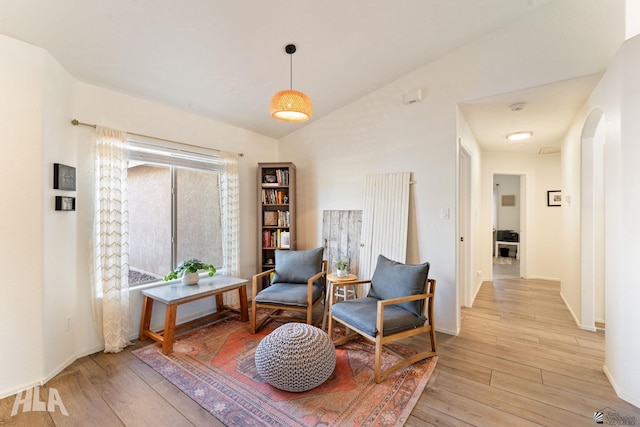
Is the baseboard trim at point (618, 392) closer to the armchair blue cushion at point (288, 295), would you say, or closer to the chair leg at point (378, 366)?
the chair leg at point (378, 366)

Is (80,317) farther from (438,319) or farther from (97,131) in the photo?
(438,319)

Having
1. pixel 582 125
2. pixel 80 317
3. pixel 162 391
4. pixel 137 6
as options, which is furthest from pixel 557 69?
pixel 80 317

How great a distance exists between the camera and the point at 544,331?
3018 millimetres

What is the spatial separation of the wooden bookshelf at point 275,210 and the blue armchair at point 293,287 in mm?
529

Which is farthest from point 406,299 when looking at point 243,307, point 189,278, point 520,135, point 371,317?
point 520,135

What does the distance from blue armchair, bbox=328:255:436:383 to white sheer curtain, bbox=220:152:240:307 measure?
173cm

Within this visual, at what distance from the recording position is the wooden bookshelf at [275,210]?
13.0ft

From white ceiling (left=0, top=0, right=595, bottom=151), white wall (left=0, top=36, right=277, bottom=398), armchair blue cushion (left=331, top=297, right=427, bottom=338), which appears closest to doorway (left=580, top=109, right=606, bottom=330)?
white ceiling (left=0, top=0, right=595, bottom=151)

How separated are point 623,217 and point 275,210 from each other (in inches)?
141

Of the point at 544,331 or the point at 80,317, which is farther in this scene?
the point at 544,331

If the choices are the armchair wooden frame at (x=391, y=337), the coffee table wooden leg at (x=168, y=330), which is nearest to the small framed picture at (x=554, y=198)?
the armchair wooden frame at (x=391, y=337)

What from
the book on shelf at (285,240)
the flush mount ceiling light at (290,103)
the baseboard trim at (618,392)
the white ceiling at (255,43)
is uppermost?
the white ceiling at (255,43)

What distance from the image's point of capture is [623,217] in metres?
1.94

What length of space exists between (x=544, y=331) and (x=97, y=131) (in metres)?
5.02
